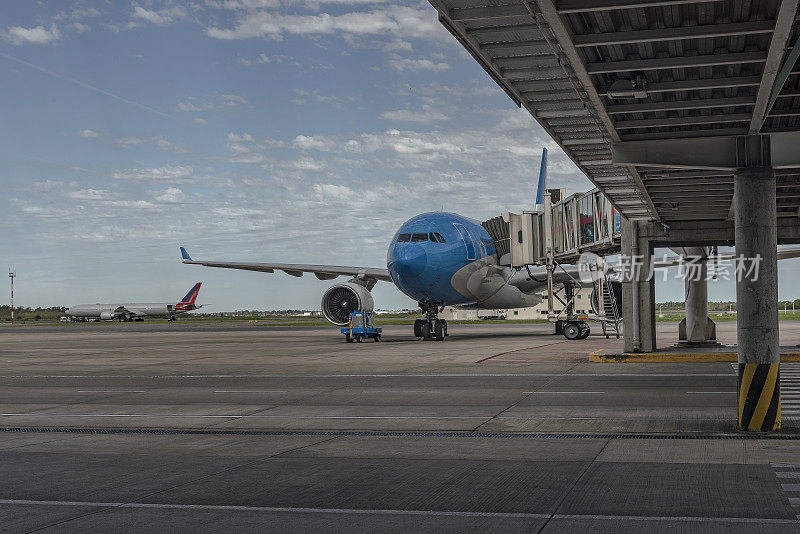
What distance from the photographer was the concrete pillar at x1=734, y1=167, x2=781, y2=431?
10.6 metres

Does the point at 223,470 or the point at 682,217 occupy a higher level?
the point at 682,217

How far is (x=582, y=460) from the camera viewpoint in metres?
8.29

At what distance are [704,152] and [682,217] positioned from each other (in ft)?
40.3

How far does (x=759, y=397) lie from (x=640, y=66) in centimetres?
453

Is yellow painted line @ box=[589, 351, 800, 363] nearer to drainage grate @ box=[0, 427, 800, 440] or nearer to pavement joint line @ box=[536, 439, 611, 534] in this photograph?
drainage grate @ box=[0, 427, 800, 440]

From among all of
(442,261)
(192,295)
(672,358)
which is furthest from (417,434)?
(192,295)

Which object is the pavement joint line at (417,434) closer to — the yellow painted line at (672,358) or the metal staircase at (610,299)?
the yellow painted line at (672,358)

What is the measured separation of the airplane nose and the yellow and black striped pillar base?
2090 centimetres

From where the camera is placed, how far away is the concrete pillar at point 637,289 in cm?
2369

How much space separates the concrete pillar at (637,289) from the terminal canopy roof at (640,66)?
1001cm

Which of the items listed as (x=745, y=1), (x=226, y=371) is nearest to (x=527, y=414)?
(x=745, y=1)

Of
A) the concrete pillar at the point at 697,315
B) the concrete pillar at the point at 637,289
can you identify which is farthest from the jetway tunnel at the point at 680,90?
the concrete pillar at the point at 697,315

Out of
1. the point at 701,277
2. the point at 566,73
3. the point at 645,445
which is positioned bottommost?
the point at 645,445

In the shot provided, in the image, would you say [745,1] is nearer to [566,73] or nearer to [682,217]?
[566,73]
